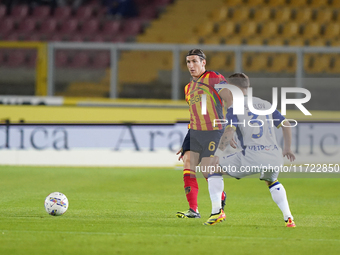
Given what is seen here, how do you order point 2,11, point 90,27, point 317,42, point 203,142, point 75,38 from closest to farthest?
1. point 203,142
2. point 317,42
3. point 75,38
4. point 90,27
5. point 2,11

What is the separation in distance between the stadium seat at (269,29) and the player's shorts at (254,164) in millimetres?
10500

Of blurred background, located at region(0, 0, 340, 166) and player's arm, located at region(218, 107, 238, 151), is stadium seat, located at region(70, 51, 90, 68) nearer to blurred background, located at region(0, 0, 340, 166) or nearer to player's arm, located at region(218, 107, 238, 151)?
blurred background, located at region(0, 0, 340, 166)

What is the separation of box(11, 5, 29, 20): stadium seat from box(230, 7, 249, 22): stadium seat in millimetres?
6443

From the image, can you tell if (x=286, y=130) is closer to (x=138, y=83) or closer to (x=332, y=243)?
(x=332, y=243)

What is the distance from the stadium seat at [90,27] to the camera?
16812 millimetres

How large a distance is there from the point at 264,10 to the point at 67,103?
22.4 feet

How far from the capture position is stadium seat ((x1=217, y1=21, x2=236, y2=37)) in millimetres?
15734

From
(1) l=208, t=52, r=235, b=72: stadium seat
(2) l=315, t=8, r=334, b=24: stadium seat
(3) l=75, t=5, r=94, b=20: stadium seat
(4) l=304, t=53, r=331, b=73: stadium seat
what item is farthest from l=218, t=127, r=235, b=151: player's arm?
(3) l=75, t=5, r=94, b=20: stadium seat

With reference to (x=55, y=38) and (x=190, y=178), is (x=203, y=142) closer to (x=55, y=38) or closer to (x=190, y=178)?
(x=190, y=178)

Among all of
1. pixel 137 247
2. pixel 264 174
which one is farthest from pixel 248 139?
pixel 137 247

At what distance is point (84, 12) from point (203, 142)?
12.6 m

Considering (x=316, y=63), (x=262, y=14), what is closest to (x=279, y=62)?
(x=316, y=63)

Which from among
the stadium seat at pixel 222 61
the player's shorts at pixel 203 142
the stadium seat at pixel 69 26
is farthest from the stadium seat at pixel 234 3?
the player's shorts at pixel 203 142

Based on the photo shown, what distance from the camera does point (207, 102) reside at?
20.3 feet
